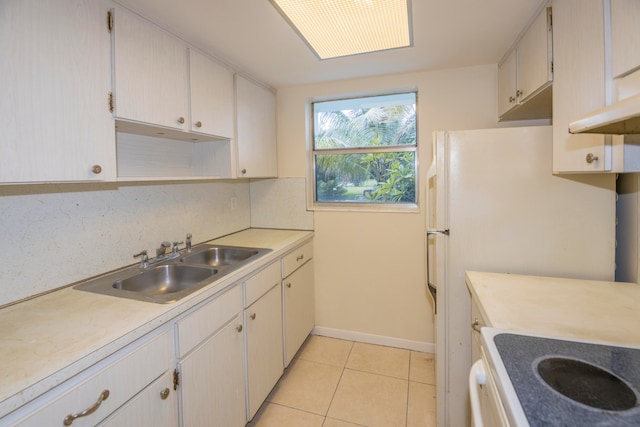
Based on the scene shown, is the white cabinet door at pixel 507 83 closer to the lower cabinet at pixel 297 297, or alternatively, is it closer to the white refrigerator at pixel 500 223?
the white refrigerator at pixel 500 223

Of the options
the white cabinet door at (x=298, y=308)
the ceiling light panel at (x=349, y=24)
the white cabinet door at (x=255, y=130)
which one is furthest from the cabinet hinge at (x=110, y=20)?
the white cabinet door at (x=298, y=308)

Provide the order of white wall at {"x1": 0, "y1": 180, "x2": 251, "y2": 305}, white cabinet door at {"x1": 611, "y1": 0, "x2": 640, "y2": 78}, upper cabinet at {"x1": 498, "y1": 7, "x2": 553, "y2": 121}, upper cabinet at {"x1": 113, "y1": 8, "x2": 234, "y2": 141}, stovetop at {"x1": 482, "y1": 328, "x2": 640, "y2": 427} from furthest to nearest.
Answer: upper cabinet at {"x1": 498, "y1": 7, "x2": 553, "y2": 121} < upper cabinet at {"x1": 113, "y1": 8, "x2": 234, "y2": 141} < white wall at {"x1": 0, "y1": 180, "x2": 251, "y2": 305} < white cabinet door at {"x1": 611, "y1": 0, "x2": 640, "y2": 78} < stovetop at {"x1": 482, "y1": 328, "x2": 640, "y2": 427}

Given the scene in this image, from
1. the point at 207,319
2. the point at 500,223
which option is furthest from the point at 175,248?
the point at 500,223

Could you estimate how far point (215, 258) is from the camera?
2094 mm

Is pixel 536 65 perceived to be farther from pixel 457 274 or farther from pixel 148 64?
pixel 148 64

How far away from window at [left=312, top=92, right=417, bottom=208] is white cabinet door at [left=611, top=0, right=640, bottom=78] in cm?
146

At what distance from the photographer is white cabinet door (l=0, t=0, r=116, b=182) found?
958 millimetres

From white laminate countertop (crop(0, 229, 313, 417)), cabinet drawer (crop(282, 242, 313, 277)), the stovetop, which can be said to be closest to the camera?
the stovetop

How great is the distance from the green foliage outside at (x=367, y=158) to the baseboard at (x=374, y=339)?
3.77 feet

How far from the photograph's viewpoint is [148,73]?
1428mm

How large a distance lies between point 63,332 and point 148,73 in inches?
44.4

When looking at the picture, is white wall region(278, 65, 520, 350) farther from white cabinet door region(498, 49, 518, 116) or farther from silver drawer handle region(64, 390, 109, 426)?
silver drawer handle region(64, 390, 109, 426)

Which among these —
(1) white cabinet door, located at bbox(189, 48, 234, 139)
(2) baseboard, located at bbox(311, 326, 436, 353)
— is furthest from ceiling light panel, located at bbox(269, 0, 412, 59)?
(2) baseboard, located at bbox(311, 326, 436, 353)

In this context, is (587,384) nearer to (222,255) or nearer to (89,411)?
(89,411)
